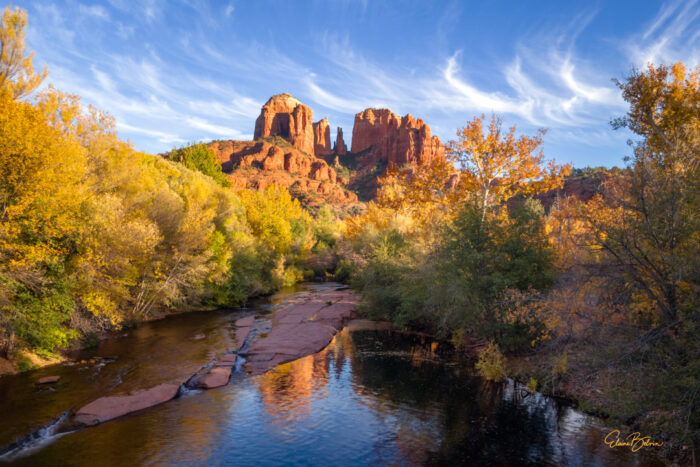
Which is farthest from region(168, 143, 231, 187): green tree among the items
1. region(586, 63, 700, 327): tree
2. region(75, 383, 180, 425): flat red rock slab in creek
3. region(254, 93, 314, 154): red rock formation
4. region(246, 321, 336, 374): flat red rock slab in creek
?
region(254, 93, 314, 154): red rock formation

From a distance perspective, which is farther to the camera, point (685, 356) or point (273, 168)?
point (273, 168)

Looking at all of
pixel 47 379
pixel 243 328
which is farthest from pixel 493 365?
pixel 47 379

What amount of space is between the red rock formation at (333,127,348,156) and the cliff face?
28497 mm

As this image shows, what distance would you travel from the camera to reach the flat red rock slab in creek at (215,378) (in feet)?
48.2

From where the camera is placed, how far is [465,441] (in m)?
11.0

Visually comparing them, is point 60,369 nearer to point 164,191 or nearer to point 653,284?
point 164,191

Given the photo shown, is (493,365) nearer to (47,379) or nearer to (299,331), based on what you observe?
(299,331)

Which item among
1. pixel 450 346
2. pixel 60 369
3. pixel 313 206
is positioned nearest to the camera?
pixel 60 369

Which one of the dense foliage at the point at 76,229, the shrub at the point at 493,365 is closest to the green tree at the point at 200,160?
the dense foliage at the point at 76,229

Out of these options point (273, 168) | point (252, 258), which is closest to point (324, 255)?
point (252, 258)

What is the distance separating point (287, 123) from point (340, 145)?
2542 cm

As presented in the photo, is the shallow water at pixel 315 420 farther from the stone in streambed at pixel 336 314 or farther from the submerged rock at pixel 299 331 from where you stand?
the stone in streambed at pixel 336 314

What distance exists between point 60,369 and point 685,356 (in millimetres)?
19676

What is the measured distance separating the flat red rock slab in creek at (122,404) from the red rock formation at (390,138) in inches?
5309
